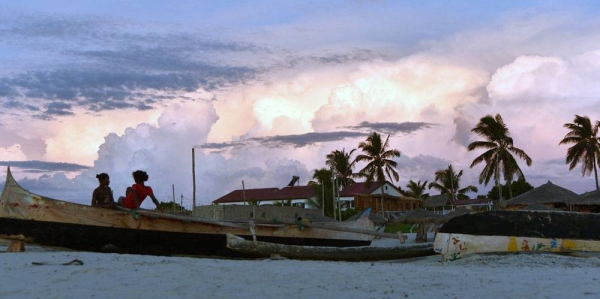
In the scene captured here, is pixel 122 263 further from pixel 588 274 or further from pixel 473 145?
pixel 473 145

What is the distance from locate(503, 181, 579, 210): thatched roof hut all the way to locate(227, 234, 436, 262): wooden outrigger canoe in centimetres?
1928

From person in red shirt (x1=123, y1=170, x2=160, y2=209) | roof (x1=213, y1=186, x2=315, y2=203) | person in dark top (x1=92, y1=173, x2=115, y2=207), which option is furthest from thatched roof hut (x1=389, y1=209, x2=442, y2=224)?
roof (x1=213, y1=186, x2=315, y2=203)

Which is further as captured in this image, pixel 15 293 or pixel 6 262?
pixel 6 262

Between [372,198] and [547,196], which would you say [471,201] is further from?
[547,196]

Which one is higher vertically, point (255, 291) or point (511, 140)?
point (511, 140)

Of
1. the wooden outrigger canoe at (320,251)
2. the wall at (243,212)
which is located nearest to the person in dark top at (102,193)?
the wooden outrigger canoe at (320,251)

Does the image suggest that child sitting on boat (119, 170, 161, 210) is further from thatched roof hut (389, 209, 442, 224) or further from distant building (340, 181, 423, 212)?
distant building (340, 181, 423, 212)

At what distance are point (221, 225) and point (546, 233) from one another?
636 centimetres

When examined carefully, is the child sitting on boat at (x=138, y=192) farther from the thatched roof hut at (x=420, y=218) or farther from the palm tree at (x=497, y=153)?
the palm tree at (x=497, y=153)

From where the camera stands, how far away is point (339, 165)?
175 ft

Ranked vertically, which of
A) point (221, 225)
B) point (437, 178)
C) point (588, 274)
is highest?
point (437, 178)

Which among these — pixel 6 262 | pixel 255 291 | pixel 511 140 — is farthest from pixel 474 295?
pixel 511 140

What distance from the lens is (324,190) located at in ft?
171

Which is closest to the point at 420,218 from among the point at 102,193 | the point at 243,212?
the point at 243,212
